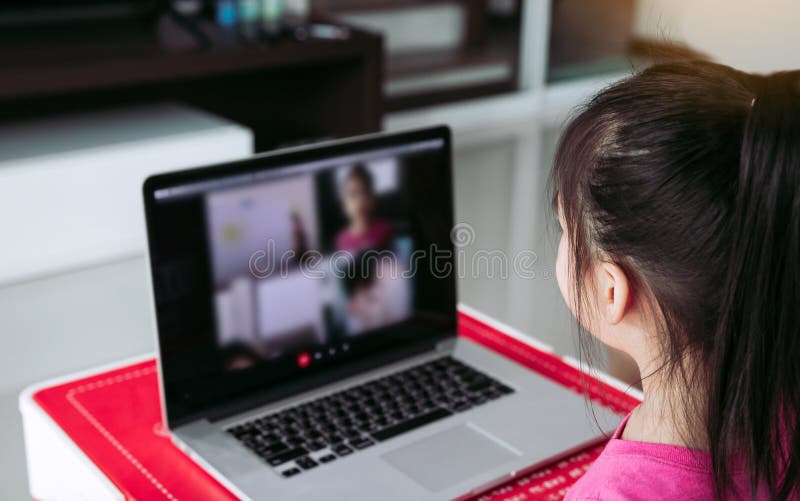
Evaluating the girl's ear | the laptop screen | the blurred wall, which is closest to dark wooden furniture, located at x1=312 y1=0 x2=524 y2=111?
the blurred wall

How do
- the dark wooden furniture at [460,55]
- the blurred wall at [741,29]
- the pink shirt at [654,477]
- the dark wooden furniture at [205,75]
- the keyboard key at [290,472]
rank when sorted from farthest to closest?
the dark wooden furniture at [460,55] < the blurred wall at [741,29] < the dark wooden furniture at [205,75] < the keyboard key at [290,472] < the pink shirt at [654,477]

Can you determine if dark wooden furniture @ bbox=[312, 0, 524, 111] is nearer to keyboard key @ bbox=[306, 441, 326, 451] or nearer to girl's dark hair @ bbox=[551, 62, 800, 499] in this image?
keyboard key @ bbox=[306, 441, 326, 451]

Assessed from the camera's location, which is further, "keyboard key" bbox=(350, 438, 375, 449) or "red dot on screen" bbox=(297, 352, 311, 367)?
"red dot on screen" bbox=(297, 352, 311, 367)

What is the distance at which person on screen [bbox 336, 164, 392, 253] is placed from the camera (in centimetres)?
111

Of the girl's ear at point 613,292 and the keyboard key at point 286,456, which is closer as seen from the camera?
the girl's ear at point 613,292

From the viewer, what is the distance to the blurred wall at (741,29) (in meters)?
3.83

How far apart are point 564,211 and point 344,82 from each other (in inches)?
100

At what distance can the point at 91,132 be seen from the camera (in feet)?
9.26

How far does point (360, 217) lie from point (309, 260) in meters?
0.08

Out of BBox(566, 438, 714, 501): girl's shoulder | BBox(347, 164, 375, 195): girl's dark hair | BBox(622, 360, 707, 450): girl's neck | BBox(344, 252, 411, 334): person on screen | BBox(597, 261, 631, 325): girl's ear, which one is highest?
BBox(597, 261, 631, 325): girl's ear

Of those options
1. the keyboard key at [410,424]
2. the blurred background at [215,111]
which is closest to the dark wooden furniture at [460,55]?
the blurred background at [215,111]

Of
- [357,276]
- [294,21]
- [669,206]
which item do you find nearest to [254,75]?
[294,21]

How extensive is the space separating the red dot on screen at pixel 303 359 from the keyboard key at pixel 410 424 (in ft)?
0.43

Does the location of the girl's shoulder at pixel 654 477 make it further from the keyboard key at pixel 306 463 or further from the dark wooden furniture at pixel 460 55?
the dark wooden furniture at pixel 460 55
